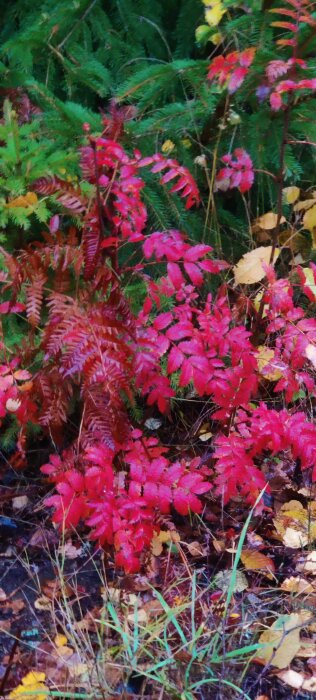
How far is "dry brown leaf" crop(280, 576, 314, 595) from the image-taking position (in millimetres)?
2178

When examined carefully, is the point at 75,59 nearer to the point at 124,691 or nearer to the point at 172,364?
the point at 172,364

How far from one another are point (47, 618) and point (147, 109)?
2.03 m

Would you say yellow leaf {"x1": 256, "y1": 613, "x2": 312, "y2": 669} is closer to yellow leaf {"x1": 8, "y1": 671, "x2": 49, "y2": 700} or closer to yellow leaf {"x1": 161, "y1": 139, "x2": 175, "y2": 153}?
yellow leaf {"x1": 8, "y1": 671, "x2": 49, "y2": 700}

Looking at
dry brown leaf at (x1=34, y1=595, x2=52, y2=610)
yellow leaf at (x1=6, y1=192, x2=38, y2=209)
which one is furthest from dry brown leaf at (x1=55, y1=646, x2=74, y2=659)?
yellow leaf at (x1=6, y1=192, x2=38, y2=209)

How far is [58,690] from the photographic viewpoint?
1.86m

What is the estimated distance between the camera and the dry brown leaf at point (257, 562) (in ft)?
7.59

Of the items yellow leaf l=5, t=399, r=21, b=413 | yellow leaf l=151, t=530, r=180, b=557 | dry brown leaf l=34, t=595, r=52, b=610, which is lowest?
yellow leaf l=151, t=530, r=180, b=557

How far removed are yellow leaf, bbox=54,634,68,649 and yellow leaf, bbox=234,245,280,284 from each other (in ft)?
4.74

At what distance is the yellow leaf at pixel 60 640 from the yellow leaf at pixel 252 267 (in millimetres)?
1444

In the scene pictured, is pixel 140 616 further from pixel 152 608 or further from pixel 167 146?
pixel 167 146

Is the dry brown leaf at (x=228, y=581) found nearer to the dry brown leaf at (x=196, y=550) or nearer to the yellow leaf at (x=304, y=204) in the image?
the dry brown leaf at (x=196, y=550)

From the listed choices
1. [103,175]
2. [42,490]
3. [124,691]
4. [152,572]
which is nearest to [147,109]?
[103,175]

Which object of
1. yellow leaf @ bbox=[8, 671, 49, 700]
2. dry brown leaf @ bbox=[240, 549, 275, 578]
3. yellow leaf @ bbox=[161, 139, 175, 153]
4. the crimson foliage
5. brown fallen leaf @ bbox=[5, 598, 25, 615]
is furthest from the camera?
yellow leaf @ bbox=[161, 139, 175, 153]

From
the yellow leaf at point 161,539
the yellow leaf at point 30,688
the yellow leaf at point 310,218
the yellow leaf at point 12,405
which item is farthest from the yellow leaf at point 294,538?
the yellow leaf at point 310,218
